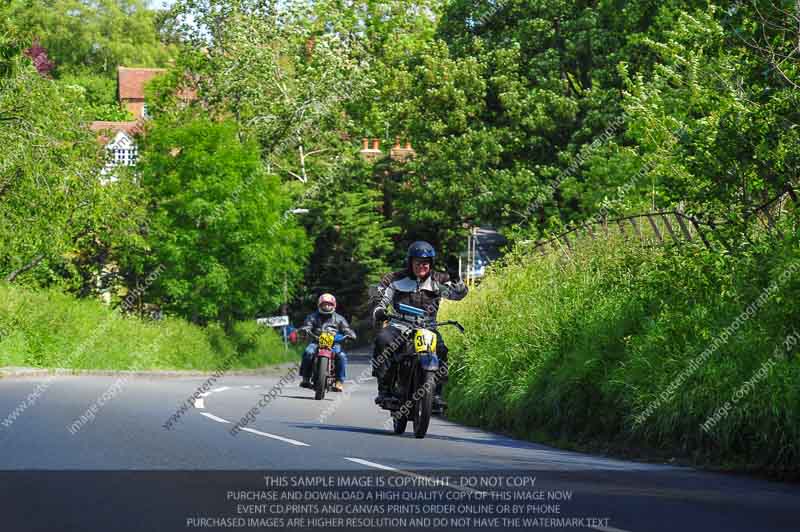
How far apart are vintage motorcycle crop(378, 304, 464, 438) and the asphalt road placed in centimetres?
34

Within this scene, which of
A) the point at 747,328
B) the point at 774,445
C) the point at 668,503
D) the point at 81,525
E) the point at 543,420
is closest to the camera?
the point at 81,525

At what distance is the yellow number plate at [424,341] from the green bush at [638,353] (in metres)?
1.97

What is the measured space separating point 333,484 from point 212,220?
36.9m

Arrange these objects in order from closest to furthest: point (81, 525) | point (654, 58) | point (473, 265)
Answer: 1. point (81, 525)
2. point (654, 58)
3. point (473, 265)

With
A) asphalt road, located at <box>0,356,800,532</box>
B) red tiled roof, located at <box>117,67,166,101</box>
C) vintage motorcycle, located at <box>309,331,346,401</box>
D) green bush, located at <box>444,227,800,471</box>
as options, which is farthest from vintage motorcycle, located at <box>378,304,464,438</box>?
red tiled roof, located at <box>117,67,166,101</box>

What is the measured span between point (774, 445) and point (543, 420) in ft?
16.0

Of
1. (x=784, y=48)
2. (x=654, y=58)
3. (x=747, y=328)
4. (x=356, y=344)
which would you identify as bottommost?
(x=356, y=344)

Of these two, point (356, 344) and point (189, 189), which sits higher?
point (189, 189)

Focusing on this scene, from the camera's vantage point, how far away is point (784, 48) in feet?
54.2

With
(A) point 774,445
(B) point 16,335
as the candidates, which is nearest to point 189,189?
(B) point 16,335

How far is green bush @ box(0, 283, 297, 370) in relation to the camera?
129 feet

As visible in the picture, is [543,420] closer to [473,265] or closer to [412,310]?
[412,310]

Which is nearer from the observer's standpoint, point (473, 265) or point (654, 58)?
point (654, 58)

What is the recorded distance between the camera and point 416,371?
52.5ft
